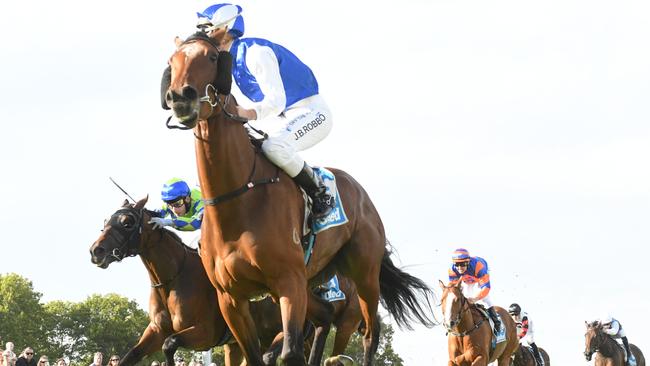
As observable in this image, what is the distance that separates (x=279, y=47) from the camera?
9.40 metres

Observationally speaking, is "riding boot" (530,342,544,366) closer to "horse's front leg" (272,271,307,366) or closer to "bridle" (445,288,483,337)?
"bridle" (445,288,483,337)

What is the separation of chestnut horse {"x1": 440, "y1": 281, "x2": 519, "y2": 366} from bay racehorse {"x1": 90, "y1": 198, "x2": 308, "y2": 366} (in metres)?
5.35

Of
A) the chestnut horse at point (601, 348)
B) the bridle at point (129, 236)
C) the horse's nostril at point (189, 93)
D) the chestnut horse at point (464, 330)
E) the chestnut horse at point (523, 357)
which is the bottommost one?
the horse's nostril at point (189, 93)

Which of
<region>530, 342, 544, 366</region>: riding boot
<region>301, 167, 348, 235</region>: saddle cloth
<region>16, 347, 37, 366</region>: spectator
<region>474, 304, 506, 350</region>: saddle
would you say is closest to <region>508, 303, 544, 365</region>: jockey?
<region>530, 342, 544, 366</region>: riding boot

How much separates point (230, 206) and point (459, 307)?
9.02 metres

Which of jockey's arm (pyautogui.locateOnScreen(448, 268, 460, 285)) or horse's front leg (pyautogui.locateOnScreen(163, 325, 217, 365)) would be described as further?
jockey's arm (pyautogui.locateOnScreen(448, 268, 460, 285))

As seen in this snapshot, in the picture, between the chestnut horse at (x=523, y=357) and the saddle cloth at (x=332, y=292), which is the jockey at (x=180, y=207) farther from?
the chestnut horse at (x=523, y=357)

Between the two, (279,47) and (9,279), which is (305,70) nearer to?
(279,47)

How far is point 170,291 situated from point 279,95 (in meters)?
3.63

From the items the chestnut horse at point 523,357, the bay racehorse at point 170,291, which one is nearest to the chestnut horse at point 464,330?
the chestnut horse at point 523,357

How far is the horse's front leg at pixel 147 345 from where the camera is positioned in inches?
448

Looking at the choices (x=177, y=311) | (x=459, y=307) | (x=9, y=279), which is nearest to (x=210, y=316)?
(x=177, y=311)

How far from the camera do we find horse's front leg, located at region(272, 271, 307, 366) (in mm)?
8305

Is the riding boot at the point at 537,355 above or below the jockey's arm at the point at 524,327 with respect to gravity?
below
